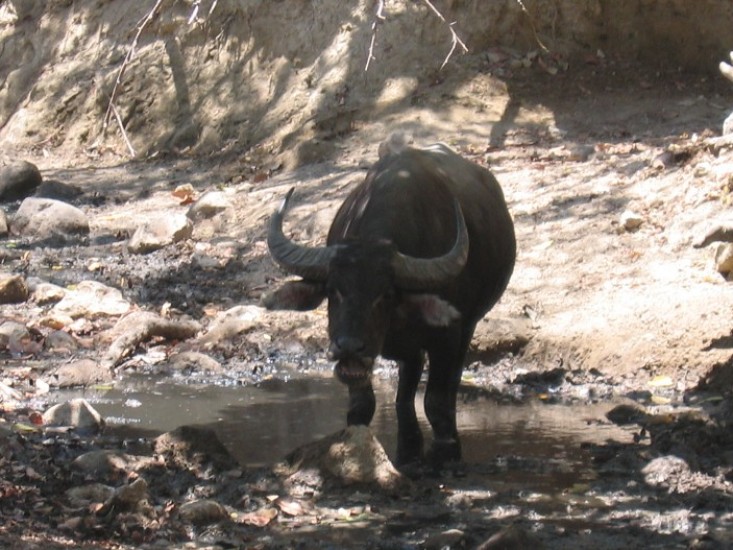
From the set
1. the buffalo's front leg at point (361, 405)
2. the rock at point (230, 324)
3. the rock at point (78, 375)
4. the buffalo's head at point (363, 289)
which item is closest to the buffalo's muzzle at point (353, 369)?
the buffalo's head at point (363, 289)

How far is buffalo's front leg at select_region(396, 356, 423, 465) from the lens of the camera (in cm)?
773

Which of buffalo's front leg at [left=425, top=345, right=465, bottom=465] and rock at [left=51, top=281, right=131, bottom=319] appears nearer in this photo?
buffalo's front leg at [left=425, top=345, right=465, bottom=465]

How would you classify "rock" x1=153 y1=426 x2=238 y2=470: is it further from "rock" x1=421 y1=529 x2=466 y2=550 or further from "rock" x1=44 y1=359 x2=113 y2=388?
"rock" x1=44 y1=359 x2=113 y2=388

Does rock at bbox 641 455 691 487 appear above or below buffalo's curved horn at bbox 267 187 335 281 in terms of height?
below

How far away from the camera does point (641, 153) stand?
45.9 ft

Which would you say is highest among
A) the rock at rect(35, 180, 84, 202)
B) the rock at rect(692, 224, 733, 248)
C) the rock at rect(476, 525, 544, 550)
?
the rock at rect(692, 224, 733, 248)

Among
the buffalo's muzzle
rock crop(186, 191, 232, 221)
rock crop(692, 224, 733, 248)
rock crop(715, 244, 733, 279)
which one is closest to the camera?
the buffalo's muzzle

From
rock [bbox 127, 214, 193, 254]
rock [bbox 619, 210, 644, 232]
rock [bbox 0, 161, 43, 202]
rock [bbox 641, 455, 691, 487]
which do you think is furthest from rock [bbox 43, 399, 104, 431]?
rock [bbox 0, 161, 43, 202]

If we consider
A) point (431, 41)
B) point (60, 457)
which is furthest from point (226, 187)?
point (60, 457)

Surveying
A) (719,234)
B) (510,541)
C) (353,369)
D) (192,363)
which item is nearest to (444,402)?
(353,369)

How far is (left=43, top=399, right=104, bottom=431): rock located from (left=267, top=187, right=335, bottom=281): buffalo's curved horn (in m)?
1.84

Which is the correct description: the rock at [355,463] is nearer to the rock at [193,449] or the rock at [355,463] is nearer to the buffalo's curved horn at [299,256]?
the rock at [193,449]

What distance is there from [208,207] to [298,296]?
8.28 metres

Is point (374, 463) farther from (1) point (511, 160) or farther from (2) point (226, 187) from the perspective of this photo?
(2) point (226, 187)
